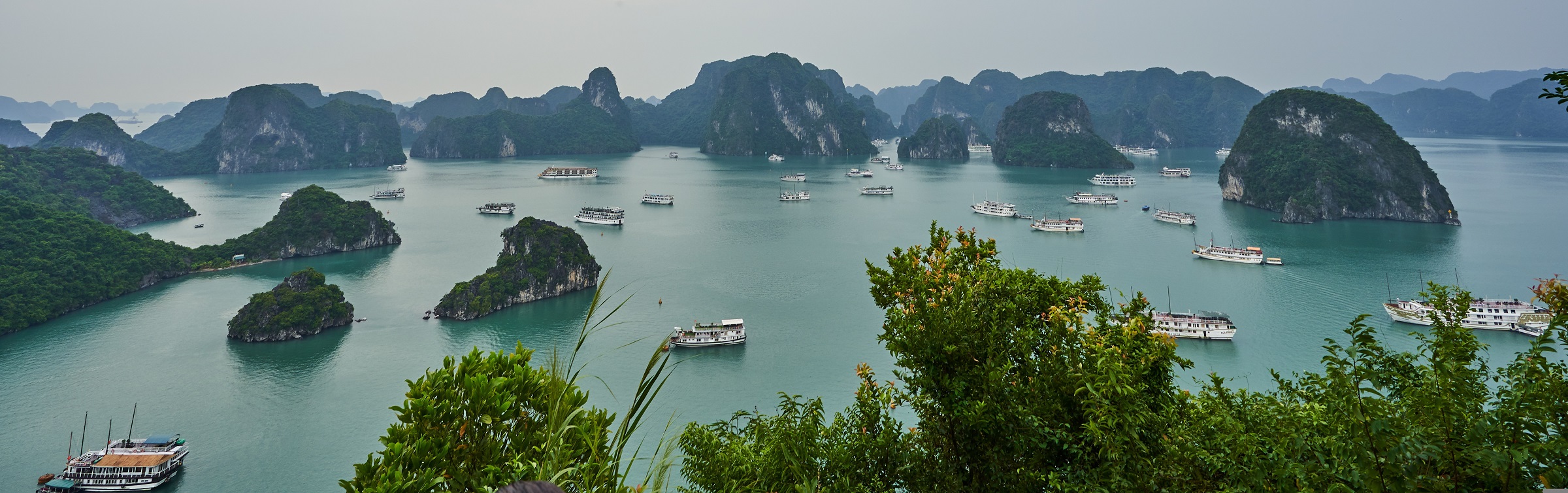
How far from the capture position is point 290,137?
109m

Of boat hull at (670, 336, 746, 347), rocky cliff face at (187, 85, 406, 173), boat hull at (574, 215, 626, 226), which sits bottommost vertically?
boat hull at (670, 336, 746, 347)

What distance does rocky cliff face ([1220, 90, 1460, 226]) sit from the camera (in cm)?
5269

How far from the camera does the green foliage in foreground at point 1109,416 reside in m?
3.81

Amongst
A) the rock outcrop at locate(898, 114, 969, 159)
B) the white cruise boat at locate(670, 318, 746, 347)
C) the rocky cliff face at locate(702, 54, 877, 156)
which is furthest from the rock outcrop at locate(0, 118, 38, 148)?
the white cruise boat at locate(670, 318, 746, 347)

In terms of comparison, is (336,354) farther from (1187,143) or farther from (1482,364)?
(1187,143)

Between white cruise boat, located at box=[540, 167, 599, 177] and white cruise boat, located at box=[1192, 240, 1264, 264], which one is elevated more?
white cruise boat, located at box=[540, 167, 599, 177]

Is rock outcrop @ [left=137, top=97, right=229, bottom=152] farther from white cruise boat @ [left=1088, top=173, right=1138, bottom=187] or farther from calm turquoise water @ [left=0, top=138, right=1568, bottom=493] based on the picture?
white cruise boat @ [left=1088, top=173, right=1138, bottom=187]

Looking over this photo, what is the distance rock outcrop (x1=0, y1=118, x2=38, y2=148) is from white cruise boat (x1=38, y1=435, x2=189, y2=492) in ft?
495

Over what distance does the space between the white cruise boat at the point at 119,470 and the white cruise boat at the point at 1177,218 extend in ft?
181

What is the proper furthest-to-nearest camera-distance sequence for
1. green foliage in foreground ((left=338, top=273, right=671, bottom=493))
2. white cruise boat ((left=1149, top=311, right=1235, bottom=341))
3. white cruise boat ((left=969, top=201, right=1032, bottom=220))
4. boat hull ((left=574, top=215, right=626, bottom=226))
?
white cruise boat ((left=969, top=201, right=1032, bottom=220)) < boat hull ((left=574, top=215, right=626, bottom=226)) < white cruise boat ((left=1149, top=311, right=1235, bottom=341)) < green foliage in foreground ((left=338, top=273, right=671, bottom=493))

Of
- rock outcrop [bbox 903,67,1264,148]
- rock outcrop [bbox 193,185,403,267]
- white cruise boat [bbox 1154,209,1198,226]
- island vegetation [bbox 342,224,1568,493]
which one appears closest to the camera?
island vegetation [bbox 342,224,1568,493]

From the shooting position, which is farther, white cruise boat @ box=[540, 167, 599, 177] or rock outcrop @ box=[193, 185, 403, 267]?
white cruise boat @ box=[540, 167, 599, 177]

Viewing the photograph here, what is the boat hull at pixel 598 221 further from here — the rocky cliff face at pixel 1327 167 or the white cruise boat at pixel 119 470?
the rocky cliff face at pixel 1327 167

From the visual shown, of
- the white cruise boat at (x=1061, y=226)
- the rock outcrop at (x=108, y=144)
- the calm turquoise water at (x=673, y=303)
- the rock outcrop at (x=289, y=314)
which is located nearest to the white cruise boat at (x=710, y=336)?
the calm turquoise water at (x=673, y=303)
